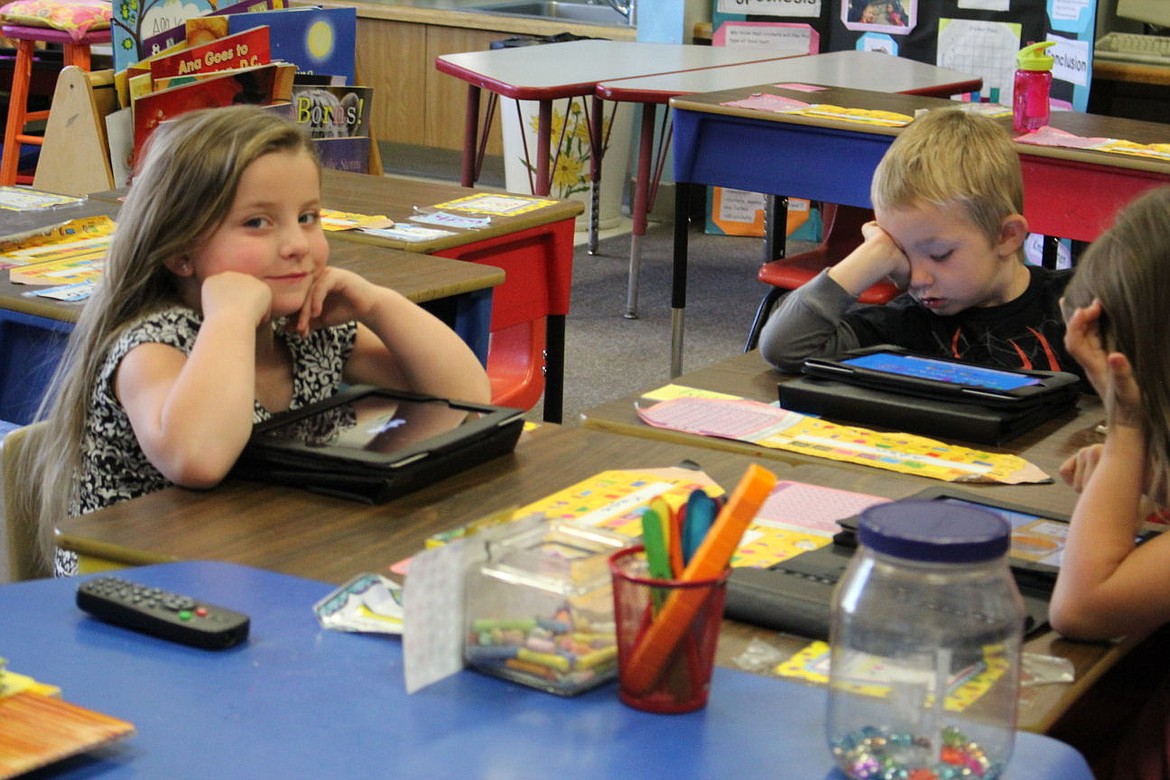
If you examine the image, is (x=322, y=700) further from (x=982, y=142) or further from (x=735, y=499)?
(x=982, y=142)

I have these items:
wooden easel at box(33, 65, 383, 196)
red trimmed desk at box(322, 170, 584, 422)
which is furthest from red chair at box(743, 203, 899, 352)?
wooden easel at box(33, 65, 383, 196)

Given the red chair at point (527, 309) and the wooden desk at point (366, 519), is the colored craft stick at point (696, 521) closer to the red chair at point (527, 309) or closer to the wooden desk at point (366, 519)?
the wooden desk at point (366, 519)

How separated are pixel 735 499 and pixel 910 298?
131 centimetres

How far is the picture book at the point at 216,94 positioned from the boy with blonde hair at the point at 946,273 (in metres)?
1.39

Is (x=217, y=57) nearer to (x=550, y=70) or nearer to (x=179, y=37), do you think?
(x=179, y=37)

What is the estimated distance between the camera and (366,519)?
133cm

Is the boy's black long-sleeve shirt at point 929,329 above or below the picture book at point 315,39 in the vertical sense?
Result: below

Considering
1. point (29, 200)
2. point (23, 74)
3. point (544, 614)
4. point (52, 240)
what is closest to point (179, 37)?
point (29, 200)

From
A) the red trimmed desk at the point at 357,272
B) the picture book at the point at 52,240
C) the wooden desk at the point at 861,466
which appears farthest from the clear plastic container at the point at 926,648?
the picture book at the point at 52,240

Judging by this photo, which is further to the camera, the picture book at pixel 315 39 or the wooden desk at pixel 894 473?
the picture book at pixel 315 39

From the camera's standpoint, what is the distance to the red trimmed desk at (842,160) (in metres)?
3.03

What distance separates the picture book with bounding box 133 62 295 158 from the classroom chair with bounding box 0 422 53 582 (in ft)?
4.34

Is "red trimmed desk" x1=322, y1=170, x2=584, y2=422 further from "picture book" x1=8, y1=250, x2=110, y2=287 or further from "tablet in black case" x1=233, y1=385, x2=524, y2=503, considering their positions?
"tablet in black case" x1=233, y1=385, x2=524, y2=503

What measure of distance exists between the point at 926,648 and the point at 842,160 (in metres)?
2.58
